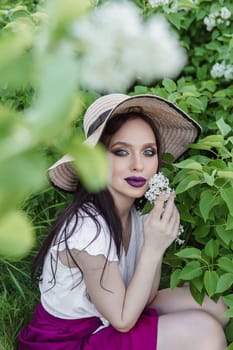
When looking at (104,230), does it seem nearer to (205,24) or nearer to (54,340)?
(54,340)

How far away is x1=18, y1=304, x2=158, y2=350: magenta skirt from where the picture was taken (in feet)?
5.92

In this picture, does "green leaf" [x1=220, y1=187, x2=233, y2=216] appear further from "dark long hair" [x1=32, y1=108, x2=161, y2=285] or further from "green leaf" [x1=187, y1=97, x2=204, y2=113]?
"green leaf" [x1=187, y1=97, x2=204, y2=113]

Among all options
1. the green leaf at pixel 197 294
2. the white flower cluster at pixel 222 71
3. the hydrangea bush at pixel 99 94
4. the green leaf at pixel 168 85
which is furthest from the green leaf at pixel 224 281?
the white flower cluster at pixel 222 71

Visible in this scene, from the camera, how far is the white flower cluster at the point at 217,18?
9.07 feet

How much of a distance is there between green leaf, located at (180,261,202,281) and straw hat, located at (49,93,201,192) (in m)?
0.38

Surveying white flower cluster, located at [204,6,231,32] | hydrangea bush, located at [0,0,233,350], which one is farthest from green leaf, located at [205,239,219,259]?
white flower cluster, located at [204,6,231,32]

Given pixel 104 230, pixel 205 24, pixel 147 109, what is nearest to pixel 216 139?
pixel 147 109

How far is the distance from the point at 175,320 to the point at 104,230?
29cm

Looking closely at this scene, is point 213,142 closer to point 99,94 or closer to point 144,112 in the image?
point 144,112

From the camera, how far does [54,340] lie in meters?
1.88

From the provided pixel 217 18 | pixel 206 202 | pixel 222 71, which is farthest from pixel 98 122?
pixel 217 18

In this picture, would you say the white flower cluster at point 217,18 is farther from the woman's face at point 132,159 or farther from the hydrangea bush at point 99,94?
the woman's face at point 132,159

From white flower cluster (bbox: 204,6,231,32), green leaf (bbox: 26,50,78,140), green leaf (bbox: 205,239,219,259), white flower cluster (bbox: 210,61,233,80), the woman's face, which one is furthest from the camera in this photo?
white flower cluster (bbox: 204,6,231,32)

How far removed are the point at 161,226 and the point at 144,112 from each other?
1.02 feet
